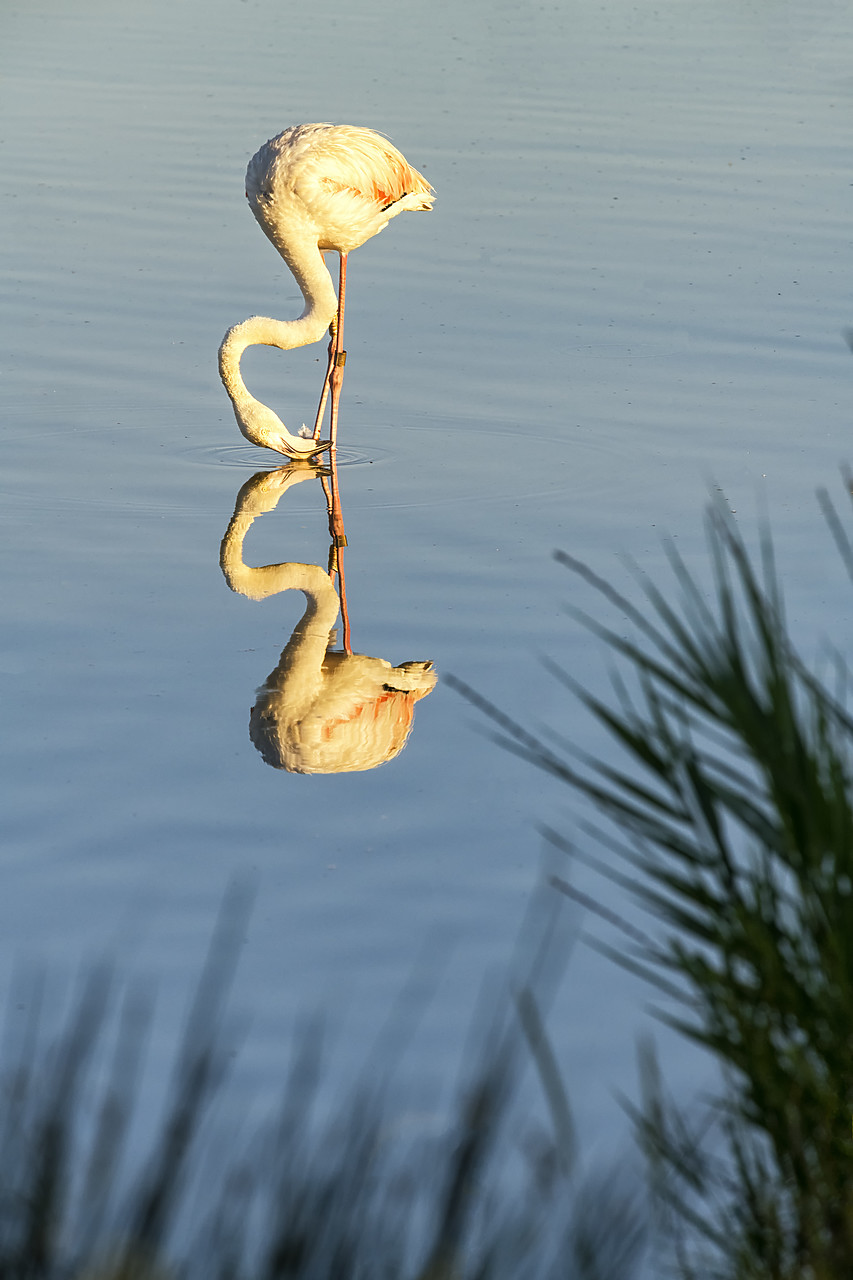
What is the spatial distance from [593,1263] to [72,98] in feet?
46.5

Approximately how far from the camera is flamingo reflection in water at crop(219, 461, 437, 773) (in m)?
5.19

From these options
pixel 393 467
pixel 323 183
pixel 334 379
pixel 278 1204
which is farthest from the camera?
pixel 323 183

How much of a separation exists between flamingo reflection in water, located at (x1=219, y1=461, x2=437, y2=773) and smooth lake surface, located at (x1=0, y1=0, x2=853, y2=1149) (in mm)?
67

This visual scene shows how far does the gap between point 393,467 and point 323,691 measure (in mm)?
2207

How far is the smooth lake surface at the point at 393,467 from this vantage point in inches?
166

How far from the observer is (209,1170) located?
2254 millimetres

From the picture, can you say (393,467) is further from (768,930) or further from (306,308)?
(768,930)

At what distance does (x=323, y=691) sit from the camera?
18.3 ft

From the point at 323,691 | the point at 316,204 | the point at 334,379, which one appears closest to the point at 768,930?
the point at 323,691

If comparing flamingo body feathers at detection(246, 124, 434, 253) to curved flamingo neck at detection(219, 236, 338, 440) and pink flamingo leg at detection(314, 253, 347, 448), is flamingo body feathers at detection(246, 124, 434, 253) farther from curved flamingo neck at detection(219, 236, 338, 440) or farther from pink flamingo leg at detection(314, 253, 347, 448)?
pink flamingo leg at detection(314, 253, 347, 448)

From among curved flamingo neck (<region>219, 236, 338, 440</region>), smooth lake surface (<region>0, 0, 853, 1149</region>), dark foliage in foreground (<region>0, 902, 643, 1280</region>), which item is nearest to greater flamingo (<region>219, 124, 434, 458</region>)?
curved flamingo neck (<region>219, 236, 338, 440</region>)

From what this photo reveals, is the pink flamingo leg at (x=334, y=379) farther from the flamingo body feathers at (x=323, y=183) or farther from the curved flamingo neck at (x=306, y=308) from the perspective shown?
the flamingo body feathers at (x=323, y=183)

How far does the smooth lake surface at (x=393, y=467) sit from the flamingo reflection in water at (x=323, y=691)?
0.22ft

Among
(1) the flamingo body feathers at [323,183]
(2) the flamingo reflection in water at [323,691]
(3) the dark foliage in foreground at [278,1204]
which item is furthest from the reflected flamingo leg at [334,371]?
(3) the dark foliage in foreground at [278,1204]
